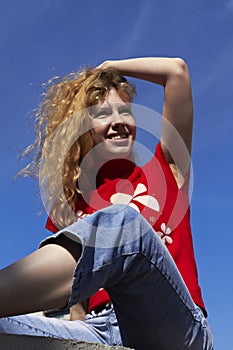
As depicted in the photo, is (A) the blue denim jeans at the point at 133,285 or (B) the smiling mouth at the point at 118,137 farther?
(B) the smiling mouth at the point at 118,137

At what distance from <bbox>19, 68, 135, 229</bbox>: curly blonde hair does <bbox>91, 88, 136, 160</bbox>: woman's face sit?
0.12ft

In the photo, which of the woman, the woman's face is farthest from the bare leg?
the woman's face

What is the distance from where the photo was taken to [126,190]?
2.22m

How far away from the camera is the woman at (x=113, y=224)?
1321 millimetres

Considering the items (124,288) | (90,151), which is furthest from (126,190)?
(124,288)

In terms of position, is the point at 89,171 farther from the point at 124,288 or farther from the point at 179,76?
the point at 124,288

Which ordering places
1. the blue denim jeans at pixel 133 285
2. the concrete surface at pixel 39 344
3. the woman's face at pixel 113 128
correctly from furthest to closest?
1. the woman's face at pixel 113 128
2. the blue denim jeans at pixel 133 285
3. the concrete surface at pixel 39 344

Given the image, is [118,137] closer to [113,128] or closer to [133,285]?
[113,128]

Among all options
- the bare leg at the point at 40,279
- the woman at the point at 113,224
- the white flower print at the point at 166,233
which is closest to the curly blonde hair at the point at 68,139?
the woman at the point at 113,224

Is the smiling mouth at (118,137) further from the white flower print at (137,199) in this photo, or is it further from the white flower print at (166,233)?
the white flower print at (166,233)

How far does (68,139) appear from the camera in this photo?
8.37ft

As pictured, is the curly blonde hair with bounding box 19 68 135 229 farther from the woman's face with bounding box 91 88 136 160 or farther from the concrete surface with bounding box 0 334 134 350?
the concrete surface with bounding box 0 334 134 350

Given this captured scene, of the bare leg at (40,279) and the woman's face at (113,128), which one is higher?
the woman's face at (113,128)

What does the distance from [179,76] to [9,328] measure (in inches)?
47.5
